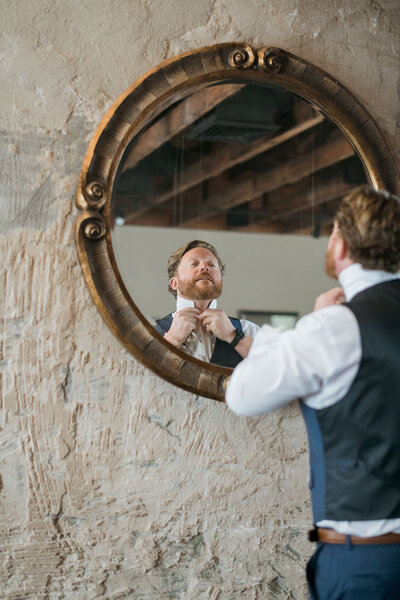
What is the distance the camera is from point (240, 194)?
1.97m

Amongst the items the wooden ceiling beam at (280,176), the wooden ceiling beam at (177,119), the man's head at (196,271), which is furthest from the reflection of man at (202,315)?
the wooden ceiling beam at (177,119)

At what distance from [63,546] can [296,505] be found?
693mm

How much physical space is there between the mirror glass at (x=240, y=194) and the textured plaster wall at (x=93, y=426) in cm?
16

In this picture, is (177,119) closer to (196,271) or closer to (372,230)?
(196,271)

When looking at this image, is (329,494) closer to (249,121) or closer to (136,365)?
(136,365)

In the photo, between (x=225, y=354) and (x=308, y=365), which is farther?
(x=225, y=354)

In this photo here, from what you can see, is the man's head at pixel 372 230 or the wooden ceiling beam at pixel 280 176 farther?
the wooden ceiling beam at pixel 280 176

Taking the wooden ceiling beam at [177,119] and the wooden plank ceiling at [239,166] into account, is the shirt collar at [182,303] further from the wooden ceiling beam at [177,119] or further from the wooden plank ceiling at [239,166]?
the wooden ceiling beam at [177,119]

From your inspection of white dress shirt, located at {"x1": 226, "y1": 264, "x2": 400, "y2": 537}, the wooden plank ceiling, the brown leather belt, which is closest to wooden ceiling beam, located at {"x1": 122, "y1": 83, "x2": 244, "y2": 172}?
the wooden plank ceiling

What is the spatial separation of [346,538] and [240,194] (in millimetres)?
1053

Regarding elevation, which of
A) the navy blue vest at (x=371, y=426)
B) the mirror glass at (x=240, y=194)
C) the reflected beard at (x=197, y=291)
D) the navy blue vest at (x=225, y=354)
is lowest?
the navy blue vest at (x=371, y=426)

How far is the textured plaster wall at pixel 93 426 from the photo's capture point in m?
1.76

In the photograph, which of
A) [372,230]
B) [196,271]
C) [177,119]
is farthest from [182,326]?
[372,230]

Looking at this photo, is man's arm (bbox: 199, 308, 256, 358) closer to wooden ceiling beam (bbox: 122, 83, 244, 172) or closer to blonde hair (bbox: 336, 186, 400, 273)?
wooden ceiling beam (bbox: 122, 83, 244, 172)
